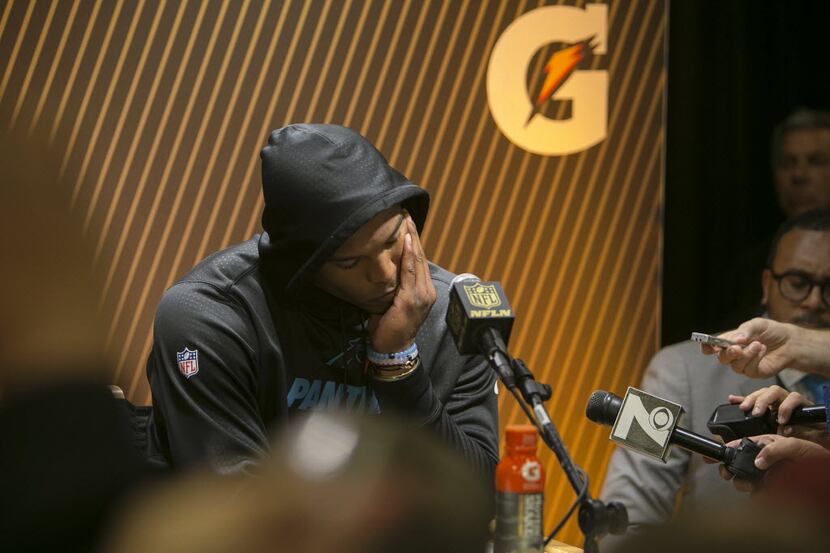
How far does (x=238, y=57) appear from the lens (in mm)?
3352

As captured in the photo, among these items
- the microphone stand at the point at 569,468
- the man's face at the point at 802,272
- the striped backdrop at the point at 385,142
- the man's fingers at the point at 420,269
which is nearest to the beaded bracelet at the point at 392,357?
the man's fingers at the point at 420,269

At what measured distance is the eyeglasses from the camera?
101 inches

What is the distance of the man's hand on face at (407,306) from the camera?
182 centimetres

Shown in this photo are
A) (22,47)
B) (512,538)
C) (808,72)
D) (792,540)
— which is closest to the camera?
(792,540)

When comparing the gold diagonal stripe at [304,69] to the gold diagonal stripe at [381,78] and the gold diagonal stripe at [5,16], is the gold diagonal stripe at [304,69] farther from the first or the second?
the gold diagonal stripe at [5,16]

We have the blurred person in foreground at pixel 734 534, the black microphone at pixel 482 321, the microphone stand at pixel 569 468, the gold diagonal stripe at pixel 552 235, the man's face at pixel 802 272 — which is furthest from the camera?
the gold diagonal stripe at pixel 552 235

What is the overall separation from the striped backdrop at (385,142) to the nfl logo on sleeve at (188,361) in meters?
1.41

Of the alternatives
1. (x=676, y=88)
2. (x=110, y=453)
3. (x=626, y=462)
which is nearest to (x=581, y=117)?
(x=676, y=88)

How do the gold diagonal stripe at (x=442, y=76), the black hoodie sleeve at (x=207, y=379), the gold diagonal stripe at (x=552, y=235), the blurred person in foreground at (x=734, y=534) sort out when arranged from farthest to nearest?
1. the gold diagonal stripe at (x=552, y=235)
2. the gold diagonal stripe at (x=442, y=76)
3. the black hoodie sleeve at (x=207, y=379)
4. the blurred person in foreground at (x=734, y=534)

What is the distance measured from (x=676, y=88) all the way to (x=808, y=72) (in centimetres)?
45

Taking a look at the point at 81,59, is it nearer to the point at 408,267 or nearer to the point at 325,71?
the point at 325,71

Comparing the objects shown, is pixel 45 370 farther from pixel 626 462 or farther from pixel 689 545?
pixel 626 462

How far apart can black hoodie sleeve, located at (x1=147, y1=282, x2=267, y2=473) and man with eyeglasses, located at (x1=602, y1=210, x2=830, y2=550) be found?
1159 millimetres

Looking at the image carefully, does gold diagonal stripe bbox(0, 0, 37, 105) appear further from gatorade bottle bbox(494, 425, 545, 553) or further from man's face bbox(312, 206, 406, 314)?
gatorade bottle bbox(494, 425, 545, 553)
